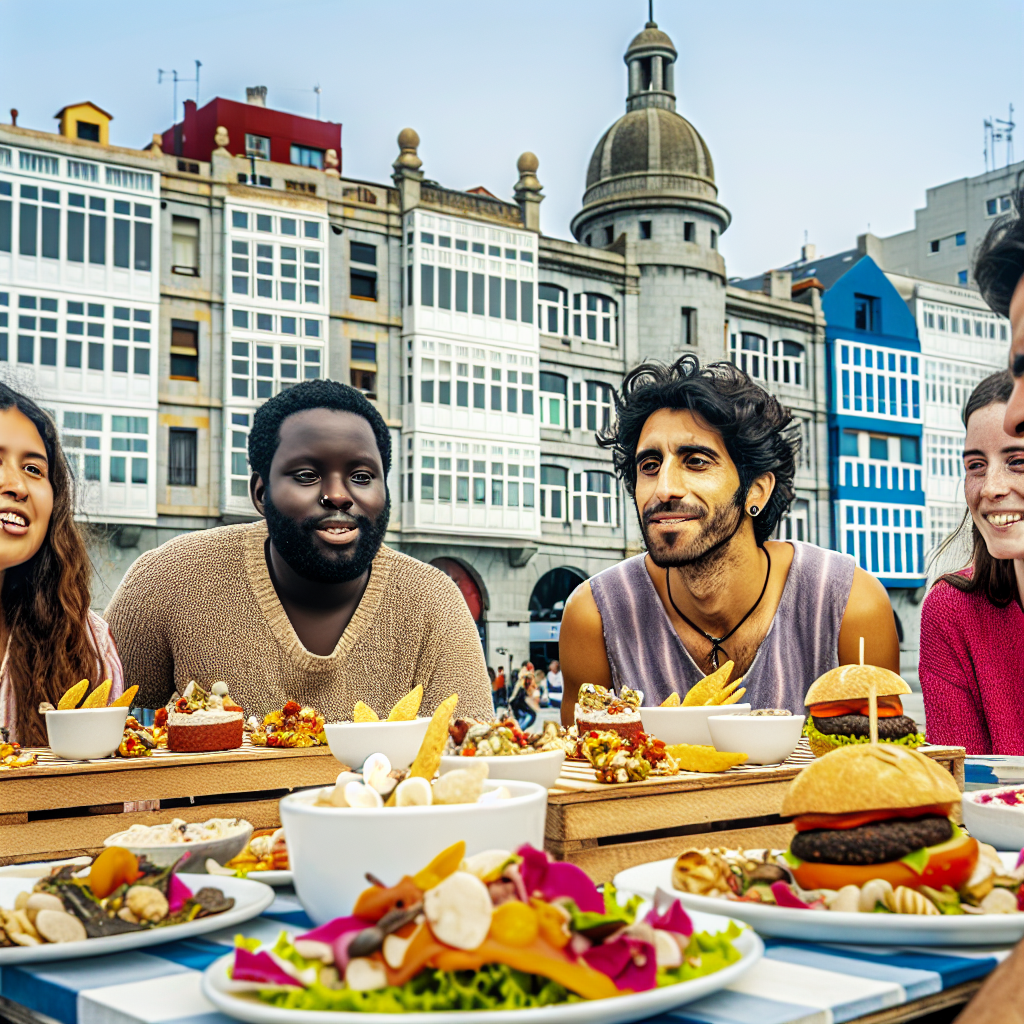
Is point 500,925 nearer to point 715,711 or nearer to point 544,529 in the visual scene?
point 715,711

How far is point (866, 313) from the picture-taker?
37312mm

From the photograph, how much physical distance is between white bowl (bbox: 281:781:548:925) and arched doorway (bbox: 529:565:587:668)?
1085 inches

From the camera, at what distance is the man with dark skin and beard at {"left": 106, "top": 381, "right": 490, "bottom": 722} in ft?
11.8

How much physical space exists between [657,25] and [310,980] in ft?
114

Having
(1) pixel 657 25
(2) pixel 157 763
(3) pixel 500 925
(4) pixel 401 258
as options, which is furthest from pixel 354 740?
(1) pixel 657 25

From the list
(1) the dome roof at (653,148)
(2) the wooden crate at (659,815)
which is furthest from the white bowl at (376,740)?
(1) the dome roof at (653,148)

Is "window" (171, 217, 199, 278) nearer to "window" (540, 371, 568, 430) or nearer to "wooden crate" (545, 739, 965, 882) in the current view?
"window" (540, 371, 568, 430)

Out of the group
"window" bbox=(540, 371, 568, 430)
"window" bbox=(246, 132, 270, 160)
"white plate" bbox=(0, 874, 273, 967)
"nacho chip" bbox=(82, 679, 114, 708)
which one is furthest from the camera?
"window" bbox=(246, 132, 270, 160)

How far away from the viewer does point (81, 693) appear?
2420mm

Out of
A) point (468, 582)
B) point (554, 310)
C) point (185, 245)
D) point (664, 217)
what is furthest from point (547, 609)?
point (185, 245)

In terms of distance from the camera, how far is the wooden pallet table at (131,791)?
202 cm

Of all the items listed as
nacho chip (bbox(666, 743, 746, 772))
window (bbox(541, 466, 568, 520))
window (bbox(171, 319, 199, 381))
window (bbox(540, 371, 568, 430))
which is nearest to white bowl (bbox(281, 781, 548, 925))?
nacho chip (bbox(666, 743, 746, 772))

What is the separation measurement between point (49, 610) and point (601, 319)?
27.9 m

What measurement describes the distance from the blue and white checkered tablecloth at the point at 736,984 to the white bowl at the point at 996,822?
0.55 metres
